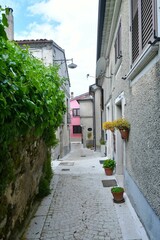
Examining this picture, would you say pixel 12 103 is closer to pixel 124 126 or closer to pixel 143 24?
pixel 143 24

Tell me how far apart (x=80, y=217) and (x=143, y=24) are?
3.64 meters

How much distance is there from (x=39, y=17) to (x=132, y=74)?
4620 millimetres

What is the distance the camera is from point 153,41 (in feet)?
8.98

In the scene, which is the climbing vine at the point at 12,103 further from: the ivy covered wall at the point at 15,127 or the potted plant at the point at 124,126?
the potted plant at the point at 124,126

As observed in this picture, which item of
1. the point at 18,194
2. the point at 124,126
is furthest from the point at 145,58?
the point at 18,194

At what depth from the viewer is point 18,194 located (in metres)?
3.39

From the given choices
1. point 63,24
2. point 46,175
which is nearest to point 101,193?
point 46,175

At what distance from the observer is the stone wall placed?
2.85 m

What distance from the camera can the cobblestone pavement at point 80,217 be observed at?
3.64 meters

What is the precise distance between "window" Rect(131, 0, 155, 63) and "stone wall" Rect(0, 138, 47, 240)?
2403 mm

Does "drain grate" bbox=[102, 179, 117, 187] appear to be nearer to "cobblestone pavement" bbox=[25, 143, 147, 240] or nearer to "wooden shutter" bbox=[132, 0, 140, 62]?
"cobblestone pavement" bbox=[25, 143, 147, 240]

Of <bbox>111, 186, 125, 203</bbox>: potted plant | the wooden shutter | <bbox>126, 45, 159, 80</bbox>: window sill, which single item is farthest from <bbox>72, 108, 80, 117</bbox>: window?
<bbox>126, 45, 159, 80</bbox>: window sill

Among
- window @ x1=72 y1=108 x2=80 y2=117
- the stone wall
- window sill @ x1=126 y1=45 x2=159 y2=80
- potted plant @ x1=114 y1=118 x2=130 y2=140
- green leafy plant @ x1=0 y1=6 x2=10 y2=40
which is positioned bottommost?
the stone wall

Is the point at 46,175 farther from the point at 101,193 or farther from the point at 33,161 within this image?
the point at 33,161
